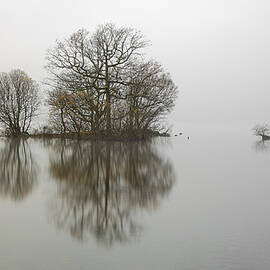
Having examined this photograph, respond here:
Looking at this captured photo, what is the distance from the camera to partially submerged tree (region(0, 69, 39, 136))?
27.5 meters

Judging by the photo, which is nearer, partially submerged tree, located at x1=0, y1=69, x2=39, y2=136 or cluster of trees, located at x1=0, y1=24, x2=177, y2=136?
cluster of trees, located at x1=0, y1=24, x2=177, y2=136

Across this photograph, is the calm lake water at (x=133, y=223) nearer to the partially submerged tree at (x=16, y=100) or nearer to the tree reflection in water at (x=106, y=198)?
the tree reflection in water at (x=106, y=198)

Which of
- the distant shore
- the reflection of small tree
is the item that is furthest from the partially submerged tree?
the reflection of small tree

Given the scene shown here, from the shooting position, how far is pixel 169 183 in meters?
5.78

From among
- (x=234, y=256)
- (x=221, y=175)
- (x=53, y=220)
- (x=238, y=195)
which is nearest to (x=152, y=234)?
(x=234, y=256)

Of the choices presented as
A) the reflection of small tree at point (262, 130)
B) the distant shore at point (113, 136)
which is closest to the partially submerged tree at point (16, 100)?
the distant shore at point (113, 136)

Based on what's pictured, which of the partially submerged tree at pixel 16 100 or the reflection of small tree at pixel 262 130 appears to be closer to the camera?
the reflection of small tree at pixel 262 130

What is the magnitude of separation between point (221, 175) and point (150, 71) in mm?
14050

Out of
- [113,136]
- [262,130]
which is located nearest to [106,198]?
[113,136]

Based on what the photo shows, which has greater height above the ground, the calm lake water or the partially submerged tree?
the partially submerged tree

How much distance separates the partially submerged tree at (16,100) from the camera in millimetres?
27453

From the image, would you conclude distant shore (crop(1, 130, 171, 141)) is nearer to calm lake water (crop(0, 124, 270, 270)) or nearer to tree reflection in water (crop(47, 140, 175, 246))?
tree reflection in water (crop(47, 140, 175, 246))

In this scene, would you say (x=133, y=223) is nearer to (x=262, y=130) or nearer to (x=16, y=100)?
(x=262, y=130)

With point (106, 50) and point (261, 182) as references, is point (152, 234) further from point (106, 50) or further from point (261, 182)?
point (106, 50)
